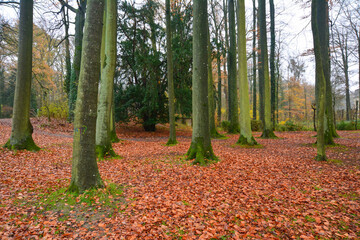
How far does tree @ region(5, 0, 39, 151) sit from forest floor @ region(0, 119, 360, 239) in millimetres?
968

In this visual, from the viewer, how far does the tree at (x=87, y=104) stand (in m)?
3.73

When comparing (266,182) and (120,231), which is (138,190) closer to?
(120,231)

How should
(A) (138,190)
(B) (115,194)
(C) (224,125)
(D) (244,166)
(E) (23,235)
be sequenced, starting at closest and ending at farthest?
(E) (23,235) < (B) (115,194) < (A) (138,190) < (D) (244,166) < (C) (224,125)

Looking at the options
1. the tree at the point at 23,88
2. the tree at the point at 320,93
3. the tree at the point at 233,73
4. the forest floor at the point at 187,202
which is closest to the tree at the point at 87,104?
the forest floor at the point at 187,202

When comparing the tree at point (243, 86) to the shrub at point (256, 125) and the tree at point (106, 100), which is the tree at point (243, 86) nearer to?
the tree at point (106, 100)

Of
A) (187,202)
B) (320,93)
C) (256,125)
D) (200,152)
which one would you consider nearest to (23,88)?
(200,152)

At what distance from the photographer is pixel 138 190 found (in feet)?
14.3

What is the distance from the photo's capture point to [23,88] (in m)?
7.17

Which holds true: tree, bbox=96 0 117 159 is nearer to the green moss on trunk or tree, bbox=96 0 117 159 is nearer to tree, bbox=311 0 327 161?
the green moss on trunk

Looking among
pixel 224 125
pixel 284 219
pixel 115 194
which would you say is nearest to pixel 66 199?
pixel 115 194

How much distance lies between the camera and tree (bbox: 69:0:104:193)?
147 inches

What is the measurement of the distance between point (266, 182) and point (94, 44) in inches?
193

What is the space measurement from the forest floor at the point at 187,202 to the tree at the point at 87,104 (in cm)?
41

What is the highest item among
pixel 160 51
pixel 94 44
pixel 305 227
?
pixel 160 51
